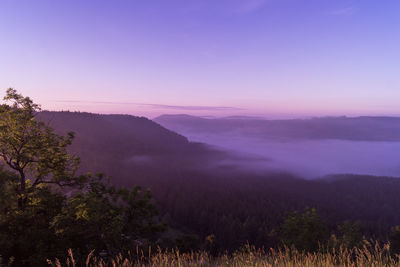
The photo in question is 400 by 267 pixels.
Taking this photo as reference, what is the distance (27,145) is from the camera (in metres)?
16.6

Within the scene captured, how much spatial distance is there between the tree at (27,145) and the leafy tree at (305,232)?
3346 cm

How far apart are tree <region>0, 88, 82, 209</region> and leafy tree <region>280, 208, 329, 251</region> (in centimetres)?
3346

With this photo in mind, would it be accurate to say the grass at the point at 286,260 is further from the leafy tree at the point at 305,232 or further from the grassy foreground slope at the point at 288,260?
the leafy tree at the point at 305,232

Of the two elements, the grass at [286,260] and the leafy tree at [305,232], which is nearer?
the grass at [286,260]

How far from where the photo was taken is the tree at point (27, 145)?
52.3ft

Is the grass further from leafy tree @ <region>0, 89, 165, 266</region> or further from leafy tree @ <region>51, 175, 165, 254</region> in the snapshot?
leafy tree @ <region>0, 89, 165, 266</region>

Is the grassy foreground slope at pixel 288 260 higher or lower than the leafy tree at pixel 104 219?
higher

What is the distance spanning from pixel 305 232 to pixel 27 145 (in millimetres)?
37011

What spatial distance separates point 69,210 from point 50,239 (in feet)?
10.9

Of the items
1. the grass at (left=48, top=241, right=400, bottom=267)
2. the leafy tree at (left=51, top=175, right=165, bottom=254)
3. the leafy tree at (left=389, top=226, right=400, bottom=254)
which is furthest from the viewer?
the leafy tree at (left=389, top=226, right=400, bottom=254)

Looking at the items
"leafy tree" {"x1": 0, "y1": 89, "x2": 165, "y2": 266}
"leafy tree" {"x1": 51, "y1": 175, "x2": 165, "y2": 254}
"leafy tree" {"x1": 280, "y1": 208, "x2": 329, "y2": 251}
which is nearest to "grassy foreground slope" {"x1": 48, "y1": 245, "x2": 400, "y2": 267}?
"leafy tree" {"x1": 51, "y1": 175, "x2": 165, "y2": 254}

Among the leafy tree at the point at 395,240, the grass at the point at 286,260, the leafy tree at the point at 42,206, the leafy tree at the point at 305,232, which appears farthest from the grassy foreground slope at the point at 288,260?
the leafy tree at the point at 395,240

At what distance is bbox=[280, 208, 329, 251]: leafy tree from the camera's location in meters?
33.7


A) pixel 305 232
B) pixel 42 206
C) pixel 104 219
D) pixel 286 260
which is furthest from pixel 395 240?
pixel 42 206
